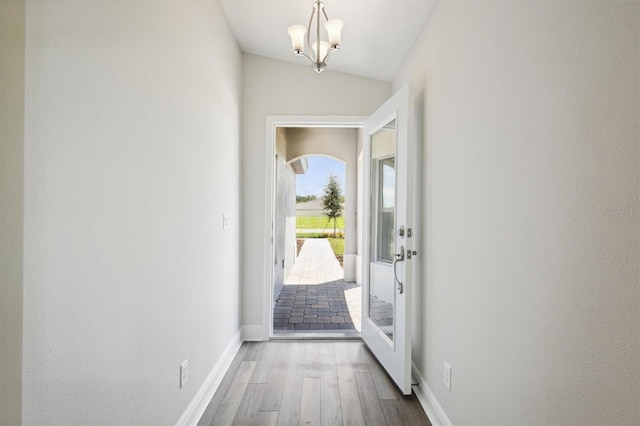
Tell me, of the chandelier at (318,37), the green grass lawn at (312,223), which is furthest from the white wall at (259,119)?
the green grass lawn at (312,223)

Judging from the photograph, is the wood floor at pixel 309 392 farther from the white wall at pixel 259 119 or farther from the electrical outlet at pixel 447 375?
the white wall at pixel 259 119

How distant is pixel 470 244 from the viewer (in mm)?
1554

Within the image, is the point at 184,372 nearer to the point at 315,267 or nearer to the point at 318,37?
the point at 318,37

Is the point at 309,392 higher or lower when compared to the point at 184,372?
lower

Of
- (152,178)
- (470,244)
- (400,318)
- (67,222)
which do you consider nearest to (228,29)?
(152,178)

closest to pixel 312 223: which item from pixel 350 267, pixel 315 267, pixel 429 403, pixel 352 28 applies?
pixel 315 267

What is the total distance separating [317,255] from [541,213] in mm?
8559

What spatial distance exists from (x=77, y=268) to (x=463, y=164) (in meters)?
1.66

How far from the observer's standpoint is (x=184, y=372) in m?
1.78

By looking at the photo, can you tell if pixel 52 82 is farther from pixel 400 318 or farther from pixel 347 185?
pixel 347 185

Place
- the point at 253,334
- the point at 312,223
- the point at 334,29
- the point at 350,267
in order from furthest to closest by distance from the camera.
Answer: the point at 312,223
the point at 350,267
the point at 253,334
the point at 334,29

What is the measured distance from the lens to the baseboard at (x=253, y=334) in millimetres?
3102

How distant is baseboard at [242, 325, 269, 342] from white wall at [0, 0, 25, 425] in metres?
2.37

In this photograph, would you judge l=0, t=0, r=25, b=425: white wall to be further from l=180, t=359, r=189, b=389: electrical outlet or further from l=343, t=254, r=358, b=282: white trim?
l=343, t=254, r=358, b=282: white trim
